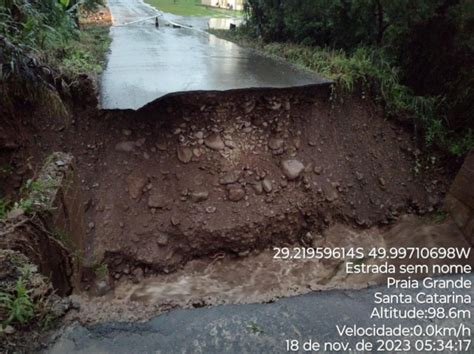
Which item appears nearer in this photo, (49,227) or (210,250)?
(49,227)

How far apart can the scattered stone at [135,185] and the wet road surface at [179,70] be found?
0.90 metres

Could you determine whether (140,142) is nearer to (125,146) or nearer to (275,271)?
(125,146)

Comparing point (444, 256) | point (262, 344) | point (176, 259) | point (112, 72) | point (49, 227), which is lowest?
point (176, 259)

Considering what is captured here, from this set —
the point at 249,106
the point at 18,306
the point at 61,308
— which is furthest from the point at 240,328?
the point at 249,106

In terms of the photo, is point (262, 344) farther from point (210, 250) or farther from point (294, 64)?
point (294, 64)

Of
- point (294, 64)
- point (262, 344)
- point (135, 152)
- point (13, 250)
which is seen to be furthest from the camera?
point (294, 64)

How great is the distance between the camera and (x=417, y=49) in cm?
543

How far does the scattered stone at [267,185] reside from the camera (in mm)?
4453

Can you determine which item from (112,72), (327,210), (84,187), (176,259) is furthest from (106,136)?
(327,210)

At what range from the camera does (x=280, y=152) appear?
15.2 feet

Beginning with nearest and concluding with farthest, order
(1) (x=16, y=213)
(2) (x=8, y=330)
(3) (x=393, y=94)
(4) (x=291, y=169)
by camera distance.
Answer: (2) (x=8, y=330) → (1) (x=16, y=213) → (4) (x=291, y=169) → (3) (x=393, y=94)

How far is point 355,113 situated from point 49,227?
4304 millimetres

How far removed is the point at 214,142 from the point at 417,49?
3.81m

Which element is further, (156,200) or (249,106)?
(249,106)
